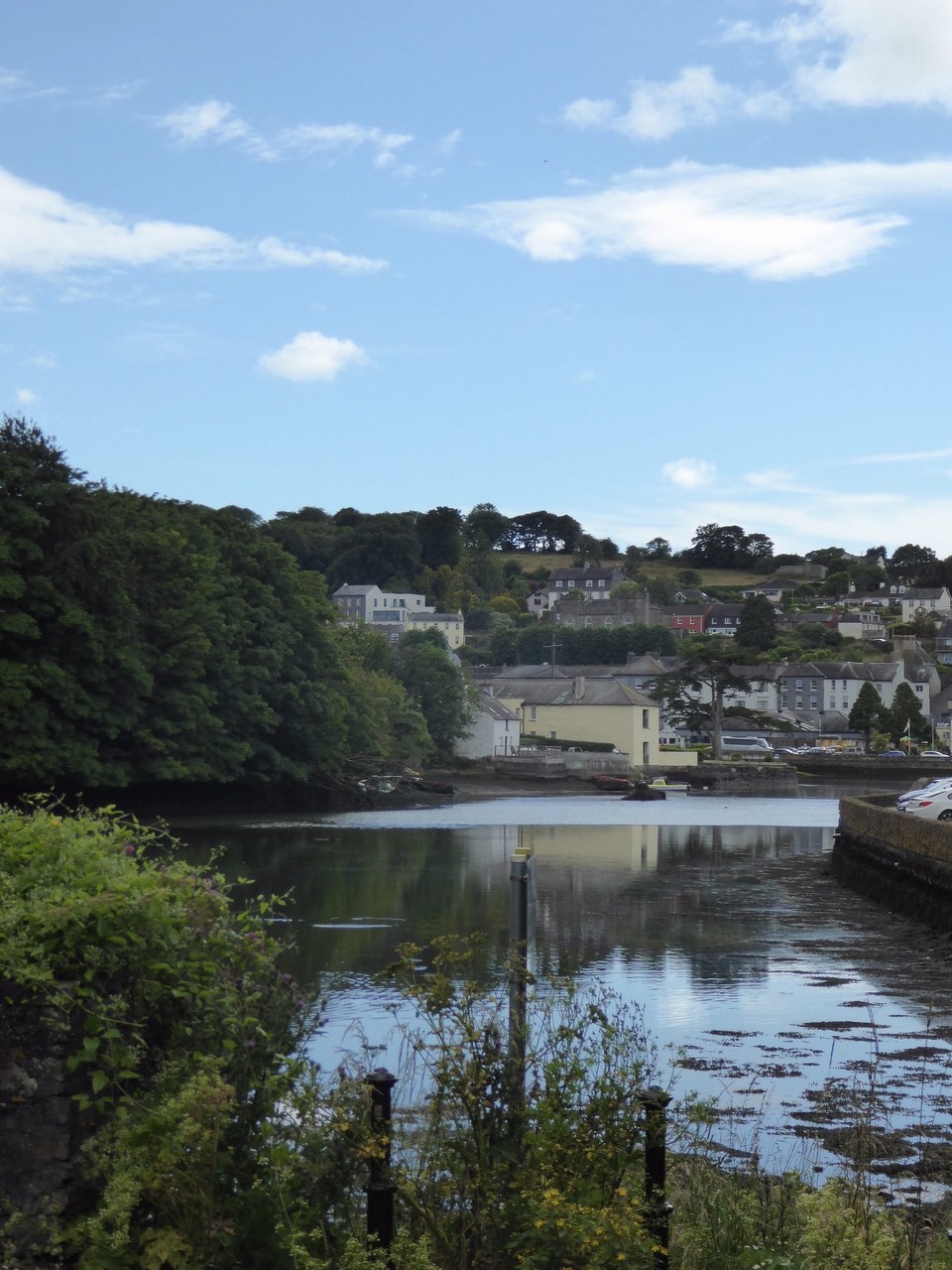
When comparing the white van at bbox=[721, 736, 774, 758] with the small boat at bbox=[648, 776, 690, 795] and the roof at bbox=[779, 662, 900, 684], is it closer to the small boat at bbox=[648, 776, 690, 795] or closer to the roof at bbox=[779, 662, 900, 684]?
the small boat at bbox=[648, 776, 690, 795]

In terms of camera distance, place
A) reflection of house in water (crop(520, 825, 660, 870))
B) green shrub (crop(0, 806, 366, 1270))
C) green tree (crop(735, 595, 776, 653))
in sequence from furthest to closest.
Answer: green tree (crop(735, 595, 776, 653)) < reflection of house in water (crop(520, 825, 660, 870)) < green shrub (crop(0, 806, 366, 1270))

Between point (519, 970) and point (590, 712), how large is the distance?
99.3 metres

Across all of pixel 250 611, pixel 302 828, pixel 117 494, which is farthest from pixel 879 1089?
pixel 250 611

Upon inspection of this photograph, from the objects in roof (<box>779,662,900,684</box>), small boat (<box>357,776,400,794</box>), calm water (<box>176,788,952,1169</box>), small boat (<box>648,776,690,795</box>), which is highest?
roof (<box>779,662,900,684</box>)

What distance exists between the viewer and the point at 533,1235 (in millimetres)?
5047

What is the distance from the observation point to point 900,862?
2695 cm

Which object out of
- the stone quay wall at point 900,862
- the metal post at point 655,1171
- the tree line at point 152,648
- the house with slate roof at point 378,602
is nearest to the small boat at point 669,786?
the tree line at point 152,648

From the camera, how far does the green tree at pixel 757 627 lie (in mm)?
173500

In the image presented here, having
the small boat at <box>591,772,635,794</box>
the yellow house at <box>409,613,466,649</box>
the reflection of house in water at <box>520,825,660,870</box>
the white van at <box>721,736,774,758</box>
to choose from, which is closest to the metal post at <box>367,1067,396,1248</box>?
the reflection of house in water at <box>520,825,660,870</box>

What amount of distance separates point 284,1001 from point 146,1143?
78 centimetres

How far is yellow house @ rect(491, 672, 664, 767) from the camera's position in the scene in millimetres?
103125

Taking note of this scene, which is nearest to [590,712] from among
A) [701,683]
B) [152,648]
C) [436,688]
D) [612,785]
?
[701,683]

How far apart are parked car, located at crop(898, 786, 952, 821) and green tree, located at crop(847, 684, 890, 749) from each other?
10075cm

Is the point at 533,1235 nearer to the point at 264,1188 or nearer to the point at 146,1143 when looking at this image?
the point at 264,1188
